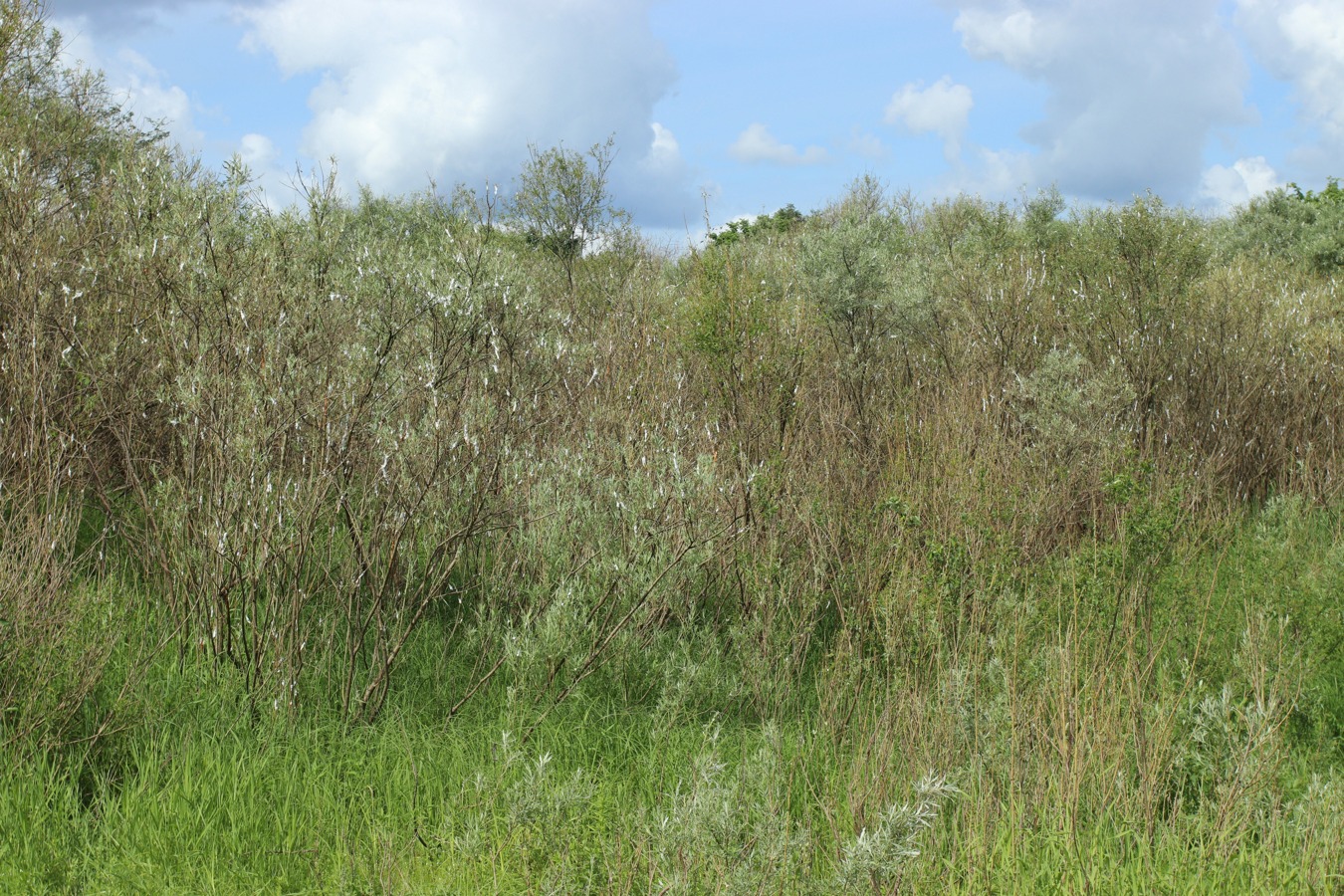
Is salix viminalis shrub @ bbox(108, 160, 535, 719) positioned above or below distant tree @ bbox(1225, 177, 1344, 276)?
below

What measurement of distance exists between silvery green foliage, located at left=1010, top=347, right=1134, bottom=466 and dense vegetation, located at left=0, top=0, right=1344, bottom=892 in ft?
0.25

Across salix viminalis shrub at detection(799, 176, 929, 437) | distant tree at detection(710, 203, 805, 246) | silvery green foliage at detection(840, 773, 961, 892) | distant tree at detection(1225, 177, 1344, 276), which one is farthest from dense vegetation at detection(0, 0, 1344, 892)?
distant tree at detection(710, 203, 805, 246)

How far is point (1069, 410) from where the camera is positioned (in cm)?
866

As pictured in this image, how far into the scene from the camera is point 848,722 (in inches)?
185

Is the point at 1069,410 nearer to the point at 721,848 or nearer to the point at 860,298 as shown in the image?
the point at 860,298

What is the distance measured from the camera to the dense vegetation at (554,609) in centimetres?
329

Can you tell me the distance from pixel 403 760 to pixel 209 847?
0.80 metres

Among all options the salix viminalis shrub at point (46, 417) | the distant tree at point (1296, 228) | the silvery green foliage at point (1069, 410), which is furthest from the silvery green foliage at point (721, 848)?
the distant tree at point (1296, 228)

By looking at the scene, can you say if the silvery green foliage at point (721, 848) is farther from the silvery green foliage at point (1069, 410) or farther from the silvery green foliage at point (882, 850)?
the silvery green foliage at point (1069, 410)

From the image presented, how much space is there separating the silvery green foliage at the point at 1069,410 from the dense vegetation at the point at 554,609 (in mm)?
76

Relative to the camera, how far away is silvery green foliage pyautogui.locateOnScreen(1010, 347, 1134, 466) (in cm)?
818

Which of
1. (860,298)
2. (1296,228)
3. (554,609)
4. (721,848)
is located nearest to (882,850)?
(721,848)

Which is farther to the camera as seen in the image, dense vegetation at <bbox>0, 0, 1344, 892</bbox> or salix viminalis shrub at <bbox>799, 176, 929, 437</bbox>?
salix viminalis shrub at <bbox>799, 176, 929, 437</bbox>

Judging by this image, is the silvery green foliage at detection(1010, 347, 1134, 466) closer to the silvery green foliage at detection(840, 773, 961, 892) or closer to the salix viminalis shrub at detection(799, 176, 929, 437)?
the salix viminalis shrub at detection(799, 176, 929, 437)
